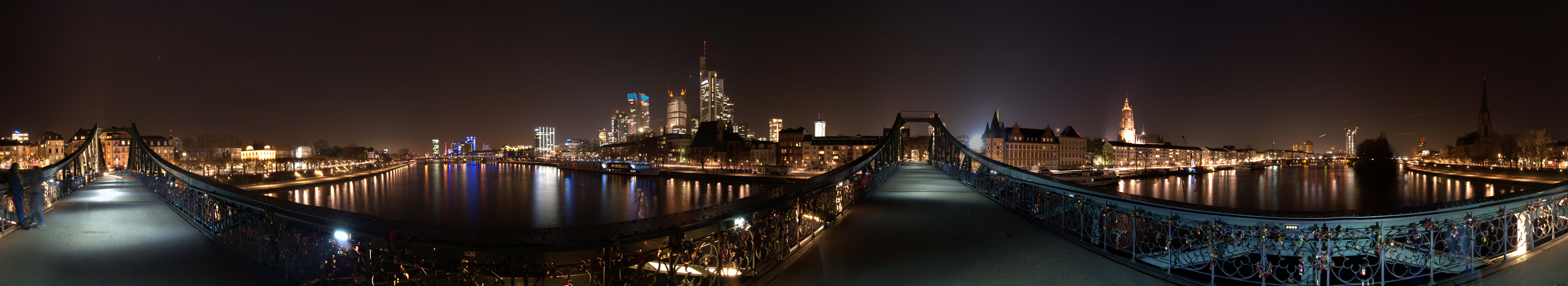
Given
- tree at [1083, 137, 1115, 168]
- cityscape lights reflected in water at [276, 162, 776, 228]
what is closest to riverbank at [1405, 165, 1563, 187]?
tree at [1083, 137, 1115, 168]

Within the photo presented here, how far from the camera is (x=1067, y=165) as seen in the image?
75688 mm

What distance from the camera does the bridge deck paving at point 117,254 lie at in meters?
4.91

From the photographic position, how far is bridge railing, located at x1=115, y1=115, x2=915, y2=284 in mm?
3908

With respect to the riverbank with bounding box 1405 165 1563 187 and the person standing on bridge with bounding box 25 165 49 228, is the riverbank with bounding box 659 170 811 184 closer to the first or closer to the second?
the person standing on bridge with bounding box 25 165 49 228

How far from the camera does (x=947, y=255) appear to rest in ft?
18.6

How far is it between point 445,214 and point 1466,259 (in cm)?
3913

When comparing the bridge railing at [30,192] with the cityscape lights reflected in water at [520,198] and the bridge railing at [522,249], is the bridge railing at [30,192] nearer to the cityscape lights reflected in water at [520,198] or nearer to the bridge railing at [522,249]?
the bridge railing at [522,249]

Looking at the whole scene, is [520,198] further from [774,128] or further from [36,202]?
[774,128]

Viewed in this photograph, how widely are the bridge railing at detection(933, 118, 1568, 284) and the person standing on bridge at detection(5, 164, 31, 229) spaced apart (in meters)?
13.8

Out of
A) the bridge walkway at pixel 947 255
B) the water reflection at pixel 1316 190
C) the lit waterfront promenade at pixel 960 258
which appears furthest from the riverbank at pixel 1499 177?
the bridge walkway at pixel 947 255

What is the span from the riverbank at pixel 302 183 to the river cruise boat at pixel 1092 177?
70.8m

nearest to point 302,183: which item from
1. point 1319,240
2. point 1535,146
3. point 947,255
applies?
point 947,255

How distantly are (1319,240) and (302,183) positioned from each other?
72262mm

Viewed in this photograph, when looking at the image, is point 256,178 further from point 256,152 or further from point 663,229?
point 663,229
